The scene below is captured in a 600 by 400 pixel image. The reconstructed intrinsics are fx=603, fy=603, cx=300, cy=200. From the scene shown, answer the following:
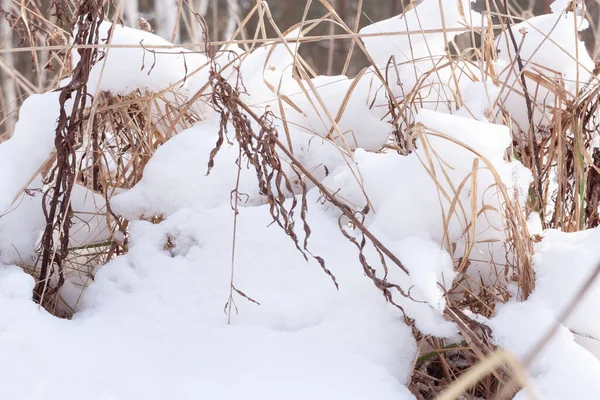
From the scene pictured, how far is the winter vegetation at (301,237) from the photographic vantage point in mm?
831

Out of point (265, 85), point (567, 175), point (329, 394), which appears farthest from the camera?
point (265, 85)

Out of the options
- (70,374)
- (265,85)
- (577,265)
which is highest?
(265,85)

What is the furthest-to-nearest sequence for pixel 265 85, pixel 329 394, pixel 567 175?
pixel 265 85 → pixel 567 175 → pixel 329 394

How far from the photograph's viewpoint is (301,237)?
40.0 inches

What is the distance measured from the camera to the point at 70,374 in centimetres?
81

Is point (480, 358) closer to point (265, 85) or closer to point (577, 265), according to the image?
point (577, 265)

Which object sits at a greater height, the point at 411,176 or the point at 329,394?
the point at 411,176

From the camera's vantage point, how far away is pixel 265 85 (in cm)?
125

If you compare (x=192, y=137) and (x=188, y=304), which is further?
(x=192, y=137)

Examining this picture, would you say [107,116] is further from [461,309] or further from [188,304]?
[461,309]

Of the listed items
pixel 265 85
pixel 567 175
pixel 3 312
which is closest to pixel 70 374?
pixel 3 312

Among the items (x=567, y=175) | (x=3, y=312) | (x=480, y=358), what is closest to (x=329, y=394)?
(x=480, y=358)

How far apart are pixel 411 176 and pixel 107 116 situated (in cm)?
58

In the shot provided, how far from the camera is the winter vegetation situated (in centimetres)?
83
